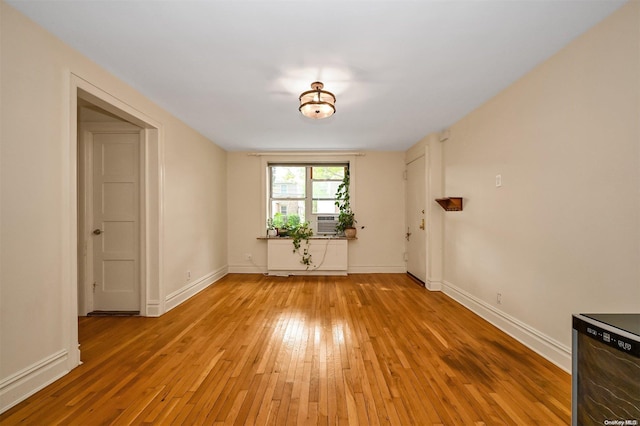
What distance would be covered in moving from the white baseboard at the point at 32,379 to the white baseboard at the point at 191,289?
52.5 inches

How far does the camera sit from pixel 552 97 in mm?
2168

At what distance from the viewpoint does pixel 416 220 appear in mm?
4797

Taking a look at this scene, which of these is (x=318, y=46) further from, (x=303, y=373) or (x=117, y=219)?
(x=117, y=219)

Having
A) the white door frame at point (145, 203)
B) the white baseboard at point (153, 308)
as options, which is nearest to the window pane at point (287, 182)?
the white door frame at point (145, 203)

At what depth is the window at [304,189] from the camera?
5.54 metres

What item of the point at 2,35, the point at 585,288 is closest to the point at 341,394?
the point at 585,288

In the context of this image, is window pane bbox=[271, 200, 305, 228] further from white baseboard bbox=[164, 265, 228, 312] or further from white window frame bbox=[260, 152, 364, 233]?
white baseboard bbox=[164, 265, 228, 312]

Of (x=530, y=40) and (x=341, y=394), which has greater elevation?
(x=530, y=40)

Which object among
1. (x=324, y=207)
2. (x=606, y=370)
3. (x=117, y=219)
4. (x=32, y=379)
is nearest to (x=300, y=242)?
(x=324, y=207)

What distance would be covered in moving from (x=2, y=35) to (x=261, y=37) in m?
1.52

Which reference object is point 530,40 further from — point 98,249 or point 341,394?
point 98,249

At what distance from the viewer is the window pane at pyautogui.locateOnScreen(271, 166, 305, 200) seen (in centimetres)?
556

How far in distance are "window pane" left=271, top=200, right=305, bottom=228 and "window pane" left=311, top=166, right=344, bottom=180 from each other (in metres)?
0.63

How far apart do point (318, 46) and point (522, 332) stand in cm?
300
